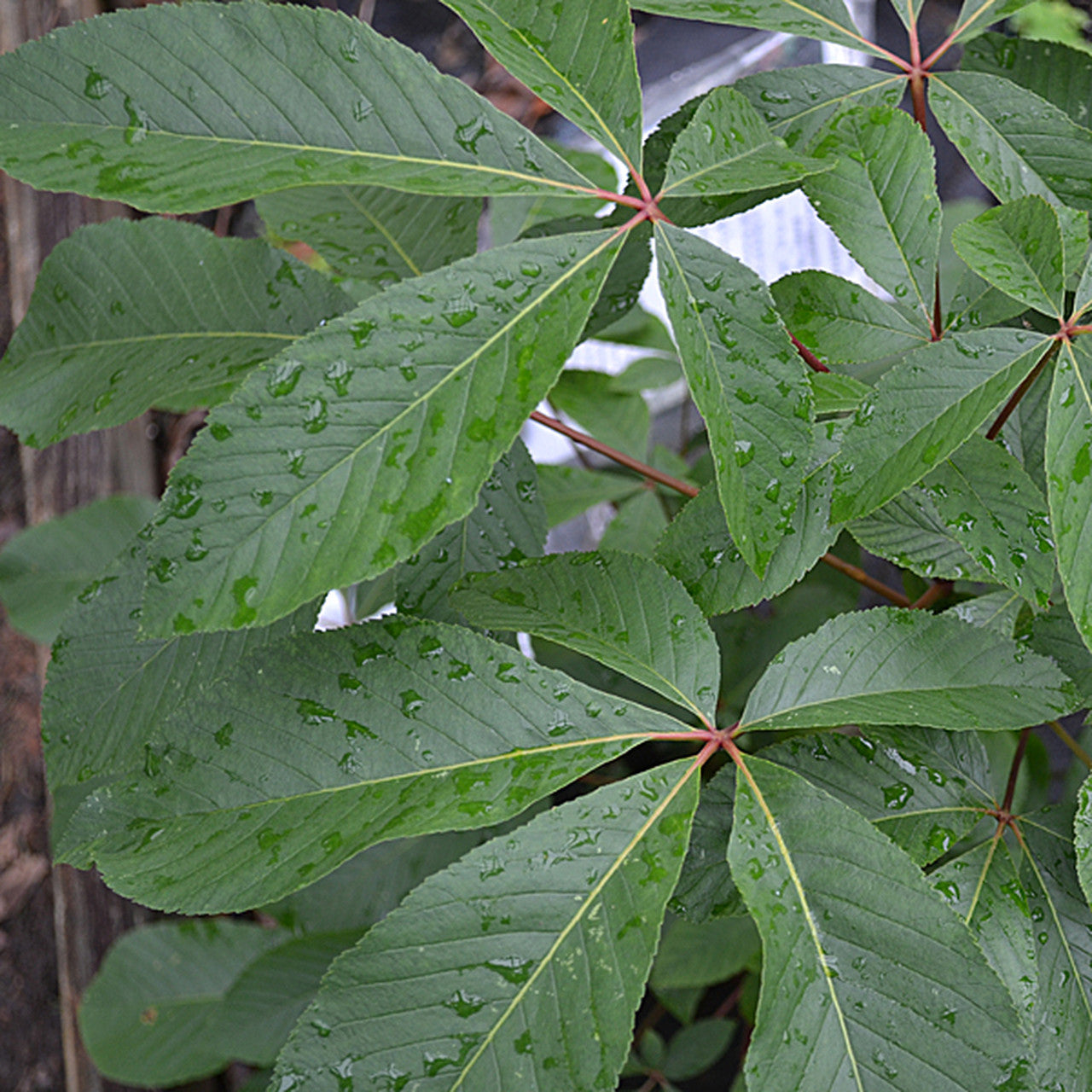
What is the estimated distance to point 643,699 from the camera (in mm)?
1016

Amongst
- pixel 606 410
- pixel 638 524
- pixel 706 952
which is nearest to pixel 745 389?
pixel 638 524

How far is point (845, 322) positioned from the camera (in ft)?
1.94

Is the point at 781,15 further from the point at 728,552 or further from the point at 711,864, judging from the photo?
the point at 711,864

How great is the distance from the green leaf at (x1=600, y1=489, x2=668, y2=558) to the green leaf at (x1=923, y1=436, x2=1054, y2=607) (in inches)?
19.0

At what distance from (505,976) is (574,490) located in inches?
28.2

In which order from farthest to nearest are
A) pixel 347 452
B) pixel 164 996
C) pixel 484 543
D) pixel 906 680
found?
pixel 164 996 < pixel 484 543 < pixel 906 680 < pixel 347 452

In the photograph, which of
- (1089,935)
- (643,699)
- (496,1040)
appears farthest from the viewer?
(643,699)

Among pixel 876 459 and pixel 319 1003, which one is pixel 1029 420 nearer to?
pixel 876 459

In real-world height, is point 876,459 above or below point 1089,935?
above

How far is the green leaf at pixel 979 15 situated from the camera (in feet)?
1.92

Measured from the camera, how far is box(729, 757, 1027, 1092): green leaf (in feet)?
1.41

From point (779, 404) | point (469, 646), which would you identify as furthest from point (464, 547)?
point (779, 404)

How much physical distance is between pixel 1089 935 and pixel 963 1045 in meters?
0.15

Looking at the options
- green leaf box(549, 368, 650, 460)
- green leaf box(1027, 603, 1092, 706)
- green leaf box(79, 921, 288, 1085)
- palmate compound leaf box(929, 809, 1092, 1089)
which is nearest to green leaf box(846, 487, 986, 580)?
green leaf box(1027, 603, 1092, 706)
